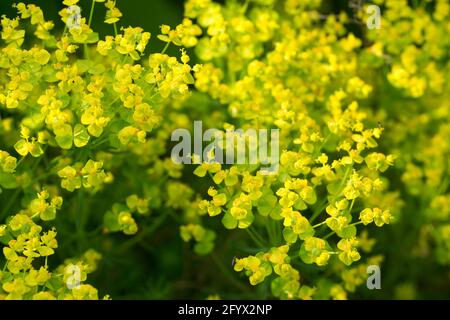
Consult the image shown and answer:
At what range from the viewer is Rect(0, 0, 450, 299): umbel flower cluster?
64.0 inches

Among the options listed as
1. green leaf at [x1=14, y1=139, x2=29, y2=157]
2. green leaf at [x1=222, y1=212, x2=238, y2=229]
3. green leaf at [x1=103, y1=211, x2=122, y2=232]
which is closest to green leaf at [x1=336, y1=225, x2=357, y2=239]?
green leaf at [x1=222, y1=212, x2=238, y2=229]

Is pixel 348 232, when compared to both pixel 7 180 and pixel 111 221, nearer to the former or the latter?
pixel 111 221

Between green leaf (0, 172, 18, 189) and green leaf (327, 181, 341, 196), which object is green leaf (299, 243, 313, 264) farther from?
green leaf (0, 172, 18, 189)

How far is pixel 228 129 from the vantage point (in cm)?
179

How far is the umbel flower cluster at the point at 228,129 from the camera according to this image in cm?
162

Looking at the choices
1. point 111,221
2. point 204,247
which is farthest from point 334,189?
point 111,221

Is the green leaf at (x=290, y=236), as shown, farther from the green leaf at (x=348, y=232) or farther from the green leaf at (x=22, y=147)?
the green leaf at (x=22, y=147)

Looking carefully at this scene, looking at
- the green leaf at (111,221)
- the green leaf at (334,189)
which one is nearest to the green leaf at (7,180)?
the green leaf at (111,221)

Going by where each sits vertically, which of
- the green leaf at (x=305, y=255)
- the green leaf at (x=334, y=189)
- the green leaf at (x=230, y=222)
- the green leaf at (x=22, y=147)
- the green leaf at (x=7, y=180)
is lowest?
the green leaf at (x=305, y=255)

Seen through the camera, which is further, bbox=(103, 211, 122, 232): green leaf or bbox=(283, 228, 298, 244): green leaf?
bbox=(103, 211, 122, 232): green leaf

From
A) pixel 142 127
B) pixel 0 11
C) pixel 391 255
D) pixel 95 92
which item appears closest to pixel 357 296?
pixel 391 255

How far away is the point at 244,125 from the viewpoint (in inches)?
78.0
